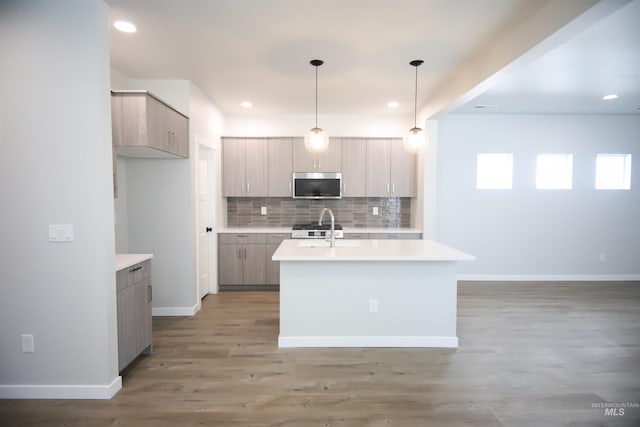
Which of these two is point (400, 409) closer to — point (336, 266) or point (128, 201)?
point (336, 266)

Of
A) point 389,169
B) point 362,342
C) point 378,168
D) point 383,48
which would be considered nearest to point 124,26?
point 383,48

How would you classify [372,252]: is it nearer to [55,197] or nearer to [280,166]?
[55,197]

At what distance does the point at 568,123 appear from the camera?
516 centimetres

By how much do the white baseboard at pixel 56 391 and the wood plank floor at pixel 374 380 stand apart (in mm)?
44

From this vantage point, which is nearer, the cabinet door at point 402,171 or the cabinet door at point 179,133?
the cabinet door at point 179,133

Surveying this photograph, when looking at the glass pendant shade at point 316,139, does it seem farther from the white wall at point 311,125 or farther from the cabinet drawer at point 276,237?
the white wall at point 311,125

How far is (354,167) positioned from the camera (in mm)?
5121

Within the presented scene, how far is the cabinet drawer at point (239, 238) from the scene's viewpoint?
480 centimetres

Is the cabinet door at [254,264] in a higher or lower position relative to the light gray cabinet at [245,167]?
lower

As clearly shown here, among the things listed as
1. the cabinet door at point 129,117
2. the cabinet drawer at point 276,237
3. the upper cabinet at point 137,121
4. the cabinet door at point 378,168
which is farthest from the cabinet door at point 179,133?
the cabinet door at point 378,168

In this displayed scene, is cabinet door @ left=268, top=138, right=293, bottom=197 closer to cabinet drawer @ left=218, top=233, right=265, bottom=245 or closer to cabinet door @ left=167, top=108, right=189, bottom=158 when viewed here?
cabinet drawer @ left=218, top=233, right=265, bottom=245

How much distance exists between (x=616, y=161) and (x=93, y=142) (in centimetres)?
706

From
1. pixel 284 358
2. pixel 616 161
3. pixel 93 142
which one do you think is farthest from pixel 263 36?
pixel 616 161

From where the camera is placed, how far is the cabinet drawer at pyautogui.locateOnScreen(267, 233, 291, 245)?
4.83m
